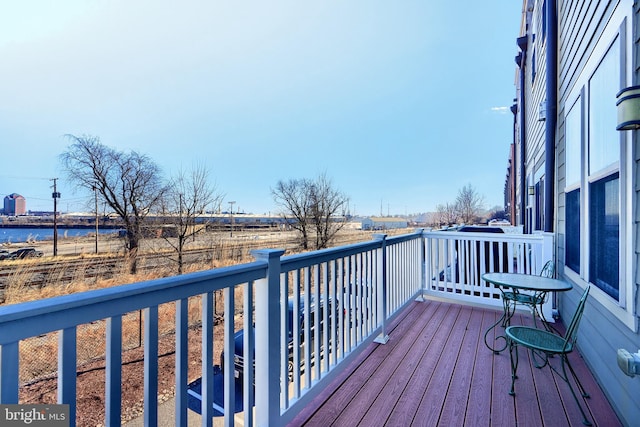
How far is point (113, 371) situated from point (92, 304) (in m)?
0.23

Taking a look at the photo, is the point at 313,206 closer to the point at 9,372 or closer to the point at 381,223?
the point at 381,223

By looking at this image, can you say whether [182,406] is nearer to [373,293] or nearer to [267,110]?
[373,293]

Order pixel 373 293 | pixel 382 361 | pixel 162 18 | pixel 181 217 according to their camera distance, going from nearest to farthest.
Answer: pixel 382 361 → pixel 373 293 → pixel 162 18 → pixel 181 217

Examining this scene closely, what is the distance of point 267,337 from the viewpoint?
1.53 m

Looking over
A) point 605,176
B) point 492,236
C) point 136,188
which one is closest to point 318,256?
point 605,176

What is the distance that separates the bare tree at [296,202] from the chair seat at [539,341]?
18.2m

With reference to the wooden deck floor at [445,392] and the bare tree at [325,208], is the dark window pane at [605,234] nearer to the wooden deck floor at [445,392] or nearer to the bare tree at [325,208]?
the wooden deck floor at [445,392]

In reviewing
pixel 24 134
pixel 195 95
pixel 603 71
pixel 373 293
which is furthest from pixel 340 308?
pixel 24 134

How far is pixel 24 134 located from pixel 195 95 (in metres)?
12.2

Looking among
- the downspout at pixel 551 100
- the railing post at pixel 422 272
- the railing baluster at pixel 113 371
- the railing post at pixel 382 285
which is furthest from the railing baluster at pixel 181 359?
the downspout at pixel 551 100

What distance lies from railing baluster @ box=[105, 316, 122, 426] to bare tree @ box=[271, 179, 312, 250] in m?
19.2

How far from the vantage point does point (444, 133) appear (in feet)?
77.6

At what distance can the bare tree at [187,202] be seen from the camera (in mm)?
12242

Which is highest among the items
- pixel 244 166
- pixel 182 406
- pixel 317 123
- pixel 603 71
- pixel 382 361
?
pixel 317 123
